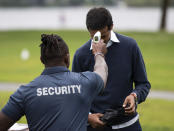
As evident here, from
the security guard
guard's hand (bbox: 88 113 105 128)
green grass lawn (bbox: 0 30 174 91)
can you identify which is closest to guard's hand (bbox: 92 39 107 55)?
the security guard

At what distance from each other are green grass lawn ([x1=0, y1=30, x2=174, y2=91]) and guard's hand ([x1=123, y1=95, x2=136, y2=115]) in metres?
9.60

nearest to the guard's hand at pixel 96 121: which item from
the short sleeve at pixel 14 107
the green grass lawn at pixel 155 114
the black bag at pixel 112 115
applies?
the black bag at pixel 112 115

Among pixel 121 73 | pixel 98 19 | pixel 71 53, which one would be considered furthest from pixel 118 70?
pixel 71 53

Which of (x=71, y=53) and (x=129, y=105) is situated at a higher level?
(x=129, y=105)

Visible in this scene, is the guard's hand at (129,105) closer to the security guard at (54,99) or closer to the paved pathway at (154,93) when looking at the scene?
the security guard at (54,99)

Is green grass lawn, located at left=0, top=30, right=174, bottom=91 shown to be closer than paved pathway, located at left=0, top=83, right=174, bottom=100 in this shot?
No

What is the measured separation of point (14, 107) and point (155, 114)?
750cm

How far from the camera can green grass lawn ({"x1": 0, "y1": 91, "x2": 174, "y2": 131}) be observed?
357 inches

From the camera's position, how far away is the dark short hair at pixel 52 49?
3299 millimetres

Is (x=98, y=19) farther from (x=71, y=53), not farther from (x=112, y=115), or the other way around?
(x=71, y=53)

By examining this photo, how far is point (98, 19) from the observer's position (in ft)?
14.1

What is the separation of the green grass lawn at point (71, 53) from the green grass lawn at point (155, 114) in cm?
240

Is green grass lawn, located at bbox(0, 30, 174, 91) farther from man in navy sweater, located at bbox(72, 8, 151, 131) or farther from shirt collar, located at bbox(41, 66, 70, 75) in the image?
shirt collar, located at bbox(41, 66, 70, 75)

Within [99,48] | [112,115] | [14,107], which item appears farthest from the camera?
[112,115]
